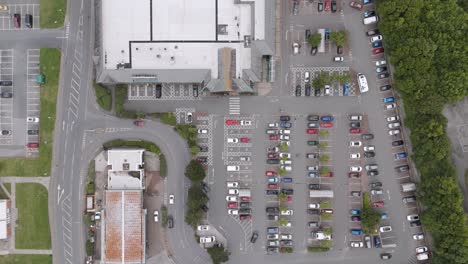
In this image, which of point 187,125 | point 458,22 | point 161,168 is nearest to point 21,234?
point 161,168

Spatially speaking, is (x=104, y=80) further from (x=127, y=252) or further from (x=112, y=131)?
(x=127, y=252)

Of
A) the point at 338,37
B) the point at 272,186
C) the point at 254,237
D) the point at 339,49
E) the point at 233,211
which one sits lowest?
the point at 254,237

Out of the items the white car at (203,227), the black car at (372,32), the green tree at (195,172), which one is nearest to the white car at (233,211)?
the white car at (203,227)

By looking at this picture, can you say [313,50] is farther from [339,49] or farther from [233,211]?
[233,211]

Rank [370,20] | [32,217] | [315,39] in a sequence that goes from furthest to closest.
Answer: [32,217] → [370,20] → [315,39]

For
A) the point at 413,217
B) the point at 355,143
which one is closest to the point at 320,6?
the point at 355,143

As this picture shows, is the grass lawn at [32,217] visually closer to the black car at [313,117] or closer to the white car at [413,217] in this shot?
the black car at [313,117]
